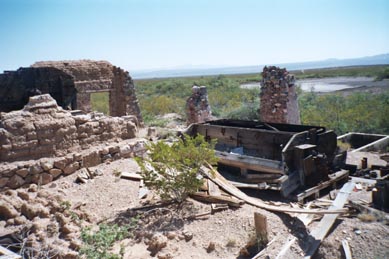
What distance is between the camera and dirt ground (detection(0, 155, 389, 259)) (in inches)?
187

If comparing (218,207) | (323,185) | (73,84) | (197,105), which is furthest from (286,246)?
(73,84)

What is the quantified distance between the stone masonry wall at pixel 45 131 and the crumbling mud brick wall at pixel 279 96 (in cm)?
537

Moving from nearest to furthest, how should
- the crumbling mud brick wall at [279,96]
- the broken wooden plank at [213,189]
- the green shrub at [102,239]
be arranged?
the green shrub at [102,239] < the broken wooden plank at [213,189] < the crumbling mud brick wall at [279,96]

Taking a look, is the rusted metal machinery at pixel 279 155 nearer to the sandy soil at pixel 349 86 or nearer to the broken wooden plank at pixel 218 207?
the broken wooden plank at pixel 218 207

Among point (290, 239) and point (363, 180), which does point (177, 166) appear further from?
point (363, 180)

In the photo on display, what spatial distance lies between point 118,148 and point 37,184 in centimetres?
191

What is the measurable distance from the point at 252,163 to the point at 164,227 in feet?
8.36

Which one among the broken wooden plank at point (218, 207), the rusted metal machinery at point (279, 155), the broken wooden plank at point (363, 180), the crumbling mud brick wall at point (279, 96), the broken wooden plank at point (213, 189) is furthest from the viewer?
the crumbling mud brick wall at point (279, 96)

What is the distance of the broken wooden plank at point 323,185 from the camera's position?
6.28 metres

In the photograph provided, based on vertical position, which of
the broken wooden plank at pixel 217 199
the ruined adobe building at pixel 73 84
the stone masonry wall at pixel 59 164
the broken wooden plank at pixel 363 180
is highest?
→ the ruined adobe building at pixel 73 84

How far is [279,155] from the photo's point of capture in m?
7.64

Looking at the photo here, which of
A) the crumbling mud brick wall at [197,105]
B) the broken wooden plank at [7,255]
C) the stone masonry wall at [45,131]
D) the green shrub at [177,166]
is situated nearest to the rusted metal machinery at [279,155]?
the green shrub at [177,166]

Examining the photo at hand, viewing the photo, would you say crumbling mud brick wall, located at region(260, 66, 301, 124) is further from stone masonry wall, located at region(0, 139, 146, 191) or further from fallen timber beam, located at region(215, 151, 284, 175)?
stone masonry wall, located at region(0, 139, 146, 191)

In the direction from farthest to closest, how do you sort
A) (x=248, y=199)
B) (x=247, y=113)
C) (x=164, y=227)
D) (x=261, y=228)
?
(x=247, y=113), (x=248, y=199), (x=164, y=227), (x=261, y=228)
